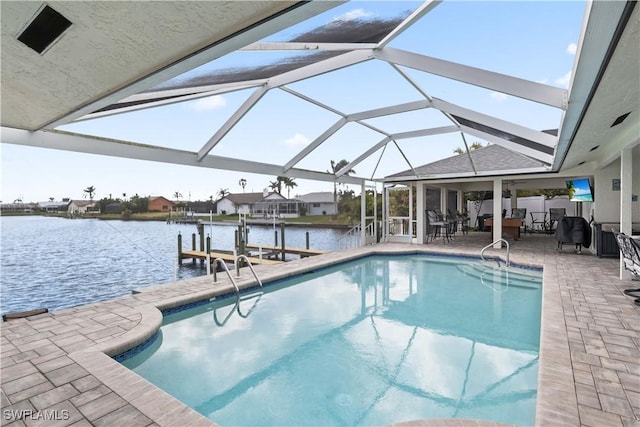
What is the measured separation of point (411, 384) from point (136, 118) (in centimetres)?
610

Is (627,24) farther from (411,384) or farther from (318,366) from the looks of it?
(318,366)

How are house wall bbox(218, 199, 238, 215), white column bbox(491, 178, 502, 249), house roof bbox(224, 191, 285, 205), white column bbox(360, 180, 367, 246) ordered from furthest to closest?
1. house wall bbox(218, 199, 238, 215)
2. house roof bbox(224, 191, 285, 205)
3. white column bbox(360, 180, 367, 246)
4. white column bbox(491, 178, 502, 249)

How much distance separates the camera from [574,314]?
179 inches

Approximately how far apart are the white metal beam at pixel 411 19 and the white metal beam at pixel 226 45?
222cm

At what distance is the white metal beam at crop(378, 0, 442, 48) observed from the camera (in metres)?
3.54

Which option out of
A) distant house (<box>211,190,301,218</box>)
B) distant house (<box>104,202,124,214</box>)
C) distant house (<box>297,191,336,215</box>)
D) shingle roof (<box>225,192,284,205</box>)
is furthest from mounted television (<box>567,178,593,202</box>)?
shingle roof (<box>225,192,284,205</box>)

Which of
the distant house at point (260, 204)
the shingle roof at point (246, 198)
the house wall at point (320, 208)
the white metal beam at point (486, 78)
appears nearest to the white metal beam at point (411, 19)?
the white metal beam at point (486, 78)

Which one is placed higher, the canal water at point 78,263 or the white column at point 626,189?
the white column at point 626,189

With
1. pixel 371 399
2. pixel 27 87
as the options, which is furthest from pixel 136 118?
pixel 371 399

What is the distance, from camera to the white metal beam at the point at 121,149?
14.8 feet

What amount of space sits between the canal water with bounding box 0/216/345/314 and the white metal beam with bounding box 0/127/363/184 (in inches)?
100

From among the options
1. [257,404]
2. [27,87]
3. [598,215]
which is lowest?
[257,404]

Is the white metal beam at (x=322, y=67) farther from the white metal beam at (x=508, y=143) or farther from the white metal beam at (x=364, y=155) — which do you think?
the white metal beam at (x=364, y=155)

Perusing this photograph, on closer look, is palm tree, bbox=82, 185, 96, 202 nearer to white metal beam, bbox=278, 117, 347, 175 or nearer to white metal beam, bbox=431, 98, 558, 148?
white metal beam, bbox=278, 117, 347, 175
